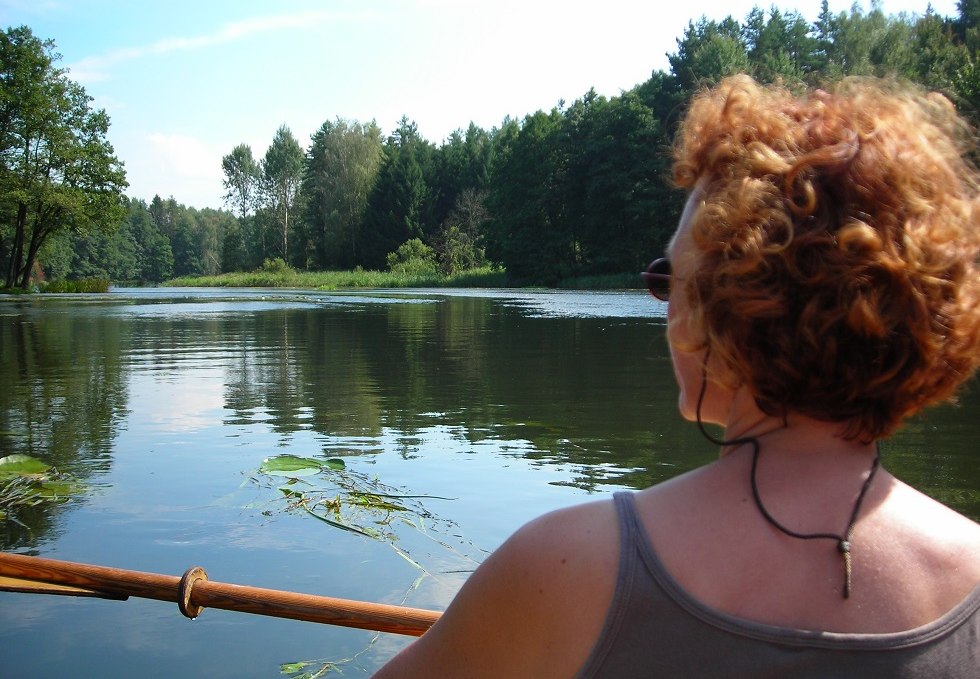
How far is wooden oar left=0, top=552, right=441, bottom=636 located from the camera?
2010 mm

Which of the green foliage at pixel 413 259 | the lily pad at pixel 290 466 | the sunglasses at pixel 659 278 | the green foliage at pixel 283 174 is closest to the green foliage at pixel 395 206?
the green foliage at pixel 413 259

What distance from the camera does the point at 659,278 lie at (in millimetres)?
1212

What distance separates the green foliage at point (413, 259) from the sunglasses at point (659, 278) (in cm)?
6098

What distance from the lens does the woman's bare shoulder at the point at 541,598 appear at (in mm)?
910

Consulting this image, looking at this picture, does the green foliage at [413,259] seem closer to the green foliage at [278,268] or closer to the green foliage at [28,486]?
the green foliage at [278,268]

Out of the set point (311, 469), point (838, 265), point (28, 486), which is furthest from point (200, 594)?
point (28, 486)

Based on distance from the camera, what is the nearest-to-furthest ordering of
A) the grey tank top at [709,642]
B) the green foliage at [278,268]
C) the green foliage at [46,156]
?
the grey tank top at [709,642], the green foliage at [46,156], the green foliage at [278,268]

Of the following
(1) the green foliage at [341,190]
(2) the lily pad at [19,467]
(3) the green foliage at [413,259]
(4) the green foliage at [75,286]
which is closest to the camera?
(2) the lily pad at [19,467]

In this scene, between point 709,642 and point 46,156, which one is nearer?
point 709,642

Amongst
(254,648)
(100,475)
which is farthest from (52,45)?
(254,648)

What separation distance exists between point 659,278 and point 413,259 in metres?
64.9

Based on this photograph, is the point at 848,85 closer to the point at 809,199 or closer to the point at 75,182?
the point at 809,199

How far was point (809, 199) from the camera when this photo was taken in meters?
0.95

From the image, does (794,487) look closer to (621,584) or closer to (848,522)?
(848,522)
